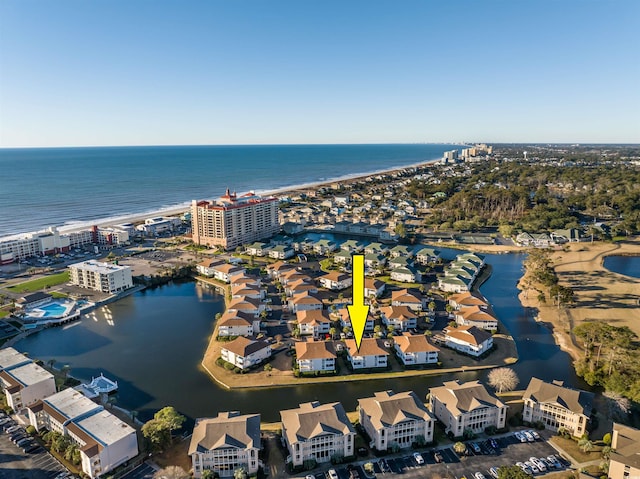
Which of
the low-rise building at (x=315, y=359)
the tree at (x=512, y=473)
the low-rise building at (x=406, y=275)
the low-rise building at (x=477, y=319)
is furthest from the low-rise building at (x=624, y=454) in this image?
the low-rise building at (x=406, y=275)

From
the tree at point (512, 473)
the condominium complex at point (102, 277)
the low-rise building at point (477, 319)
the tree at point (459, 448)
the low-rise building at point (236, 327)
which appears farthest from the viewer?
the condominium complex at point (102, 277)

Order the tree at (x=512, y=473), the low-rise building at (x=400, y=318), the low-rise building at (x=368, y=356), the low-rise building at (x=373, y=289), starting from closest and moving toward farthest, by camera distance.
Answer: the tree at (x=512, y=473)
the low-rise building at (x=368, y=356)
the low-rise building at (x=400, y=318)
the low-rise building at (x=373, y=289)

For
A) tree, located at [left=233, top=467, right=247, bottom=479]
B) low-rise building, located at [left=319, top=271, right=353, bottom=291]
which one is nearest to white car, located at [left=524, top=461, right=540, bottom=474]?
tree, located at [left=233, top=467, right=247, bottom=479]

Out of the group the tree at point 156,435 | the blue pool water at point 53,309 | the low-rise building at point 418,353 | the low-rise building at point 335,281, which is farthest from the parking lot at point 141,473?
the low-rise building at point 335,281

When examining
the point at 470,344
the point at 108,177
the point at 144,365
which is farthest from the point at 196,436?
the point at 108,177

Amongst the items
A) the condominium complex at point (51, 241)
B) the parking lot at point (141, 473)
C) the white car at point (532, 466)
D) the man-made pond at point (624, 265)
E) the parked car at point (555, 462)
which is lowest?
the parking lot at point (141, 473)

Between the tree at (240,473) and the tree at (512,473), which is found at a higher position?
the tree at (512,473)

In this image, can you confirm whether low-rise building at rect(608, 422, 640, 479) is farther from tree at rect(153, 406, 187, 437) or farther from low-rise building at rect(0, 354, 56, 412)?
low-rise building at rect(0, 354, 56, 412)

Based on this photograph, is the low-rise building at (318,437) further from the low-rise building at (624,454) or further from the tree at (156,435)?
the low-rise building at (624,454)

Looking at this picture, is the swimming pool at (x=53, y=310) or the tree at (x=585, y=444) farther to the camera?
the swimming pool at (x=53, y=310)
